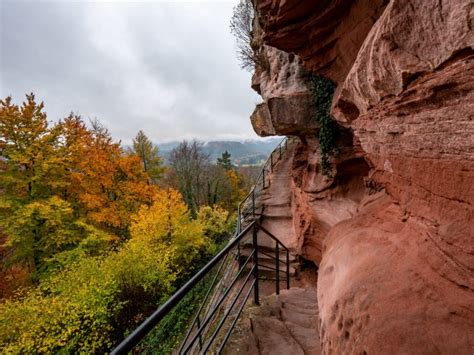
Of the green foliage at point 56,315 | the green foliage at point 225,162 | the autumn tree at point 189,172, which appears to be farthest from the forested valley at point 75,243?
the green foliage at point 225,162

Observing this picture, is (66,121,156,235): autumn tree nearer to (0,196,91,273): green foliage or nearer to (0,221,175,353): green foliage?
(0,196,91,273): green foliage

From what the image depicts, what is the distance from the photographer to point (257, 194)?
1131 centimetres

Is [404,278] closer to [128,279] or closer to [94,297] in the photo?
[94,297]

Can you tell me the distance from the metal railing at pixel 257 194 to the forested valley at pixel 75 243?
3058 millimetres

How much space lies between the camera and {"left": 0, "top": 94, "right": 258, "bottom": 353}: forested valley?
263 inches

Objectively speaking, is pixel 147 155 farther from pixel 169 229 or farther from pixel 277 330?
pixel 277 330

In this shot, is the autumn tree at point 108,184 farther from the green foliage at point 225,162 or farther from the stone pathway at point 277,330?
the green foliage at point 225,162

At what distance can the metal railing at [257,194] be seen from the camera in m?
9.54

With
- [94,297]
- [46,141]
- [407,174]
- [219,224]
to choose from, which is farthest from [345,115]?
[219,224]

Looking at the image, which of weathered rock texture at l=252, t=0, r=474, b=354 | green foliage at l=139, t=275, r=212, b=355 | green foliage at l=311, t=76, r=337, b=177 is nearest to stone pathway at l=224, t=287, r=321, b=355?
weathered rock texture at l=252, t=0, r=474, b=354

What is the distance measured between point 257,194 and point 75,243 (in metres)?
7.92

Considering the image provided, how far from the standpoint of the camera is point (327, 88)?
622 centimetres

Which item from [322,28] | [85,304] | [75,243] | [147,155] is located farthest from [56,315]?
[147,155]

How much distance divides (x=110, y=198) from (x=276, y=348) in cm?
1222
